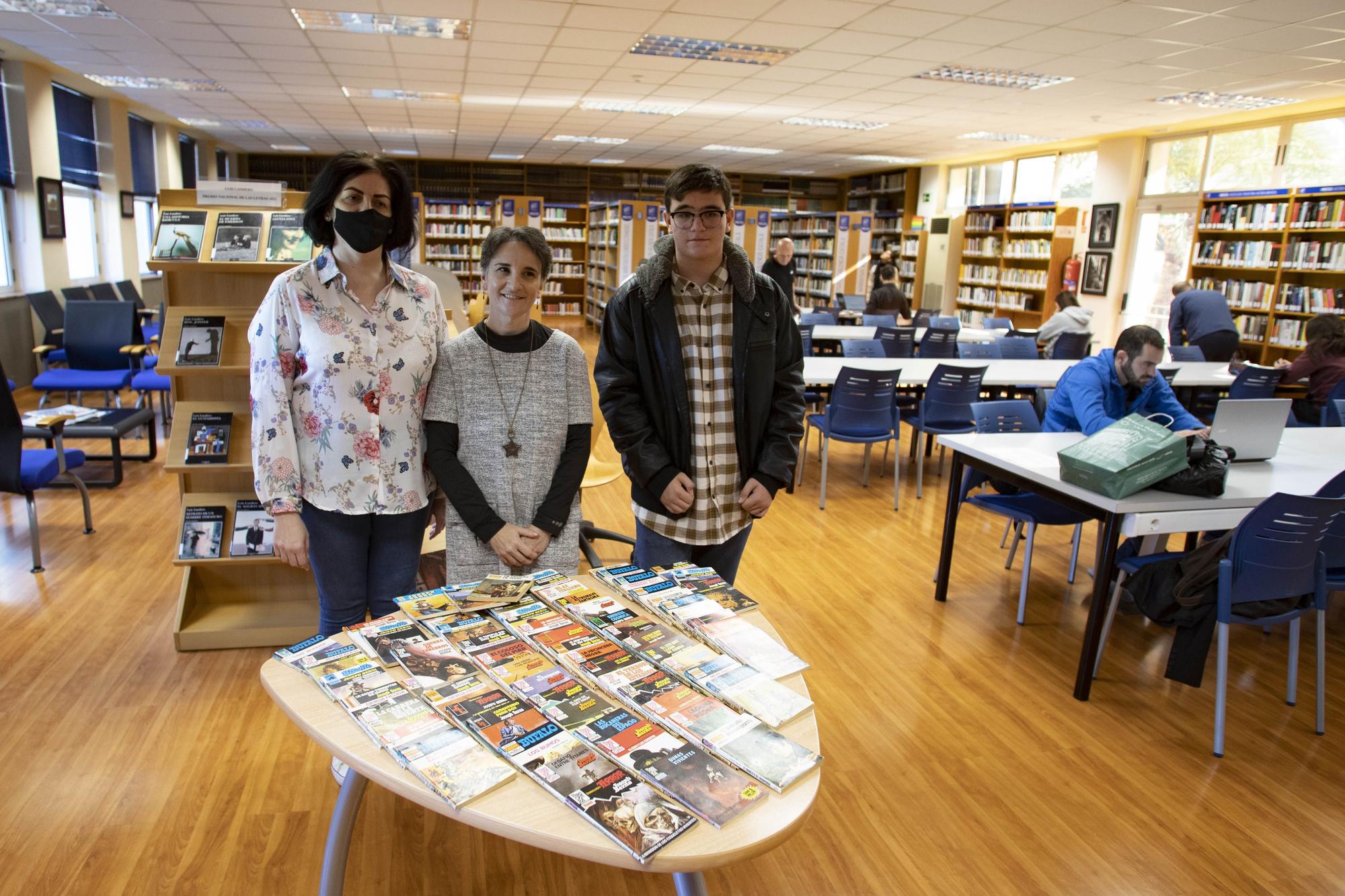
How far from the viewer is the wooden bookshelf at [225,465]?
2.82 meters

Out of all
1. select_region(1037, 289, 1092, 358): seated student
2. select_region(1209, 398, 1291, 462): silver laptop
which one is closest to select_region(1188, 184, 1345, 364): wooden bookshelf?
select_region(1037, 289, 1092, 358): seated student

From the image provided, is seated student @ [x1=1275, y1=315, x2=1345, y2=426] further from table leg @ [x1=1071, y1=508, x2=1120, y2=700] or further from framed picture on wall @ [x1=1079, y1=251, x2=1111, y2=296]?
framed picture on wall @ [x1=1079, y1=251, x2=1111, y2=296]

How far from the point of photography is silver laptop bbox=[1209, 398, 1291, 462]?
10.8 feet

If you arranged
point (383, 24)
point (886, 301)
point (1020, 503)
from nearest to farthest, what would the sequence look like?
point (1020, 503) < point (383, 24) < point (886, 301)

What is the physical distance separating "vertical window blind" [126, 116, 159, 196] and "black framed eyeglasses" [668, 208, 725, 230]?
466 inches

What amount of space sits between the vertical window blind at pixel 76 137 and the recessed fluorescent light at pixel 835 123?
834cm

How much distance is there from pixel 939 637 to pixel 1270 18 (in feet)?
15.0

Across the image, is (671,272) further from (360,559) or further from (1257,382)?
(1257,382)

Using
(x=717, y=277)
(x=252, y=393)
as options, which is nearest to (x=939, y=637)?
(x=717, y=277)

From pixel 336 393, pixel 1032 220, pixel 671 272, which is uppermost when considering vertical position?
pixel 1032 220

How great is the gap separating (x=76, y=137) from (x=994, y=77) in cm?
1035

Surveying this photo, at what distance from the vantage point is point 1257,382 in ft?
18.3

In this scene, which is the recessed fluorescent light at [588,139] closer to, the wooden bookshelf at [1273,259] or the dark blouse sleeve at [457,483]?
the wooden bookshelf at [1273,259]

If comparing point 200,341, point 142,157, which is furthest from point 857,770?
point 142,157
